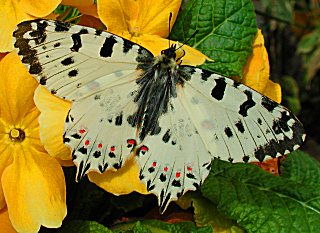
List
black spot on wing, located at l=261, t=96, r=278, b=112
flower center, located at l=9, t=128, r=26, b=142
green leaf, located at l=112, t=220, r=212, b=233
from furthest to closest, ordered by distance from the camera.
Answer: green leaf, located at l=112, t=220, r=212, b=233 → flower center, located at l=9, t=128, r=26, b=142 → black spot on wing, located at l=261, t=96, r=278, b=112

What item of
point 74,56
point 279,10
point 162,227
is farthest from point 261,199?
point 279,10

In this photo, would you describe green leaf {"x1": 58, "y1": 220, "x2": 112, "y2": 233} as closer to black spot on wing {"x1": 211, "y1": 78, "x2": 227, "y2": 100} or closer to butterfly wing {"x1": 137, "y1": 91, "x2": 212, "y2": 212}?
butterfly wing {"x1": 137, "y1": 91, "x2": 212, "y2": 212}

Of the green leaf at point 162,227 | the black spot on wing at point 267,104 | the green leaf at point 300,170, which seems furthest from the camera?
the green leaf at point 300,170

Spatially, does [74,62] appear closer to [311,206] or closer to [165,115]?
[165,115]

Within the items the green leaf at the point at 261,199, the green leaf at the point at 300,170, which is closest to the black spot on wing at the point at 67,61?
the green leaf at the point at 261,199

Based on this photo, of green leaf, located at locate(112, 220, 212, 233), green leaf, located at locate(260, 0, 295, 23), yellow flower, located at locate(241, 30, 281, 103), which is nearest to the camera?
green leaf, located at locate(112, 220, 212, 233)

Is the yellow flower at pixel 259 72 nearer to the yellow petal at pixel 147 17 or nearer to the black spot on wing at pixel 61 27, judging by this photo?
the yellow petal at pixel 147 17

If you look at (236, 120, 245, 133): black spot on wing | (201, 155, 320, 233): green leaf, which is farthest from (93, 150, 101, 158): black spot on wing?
(201, 155, 320, 233): green leaf
